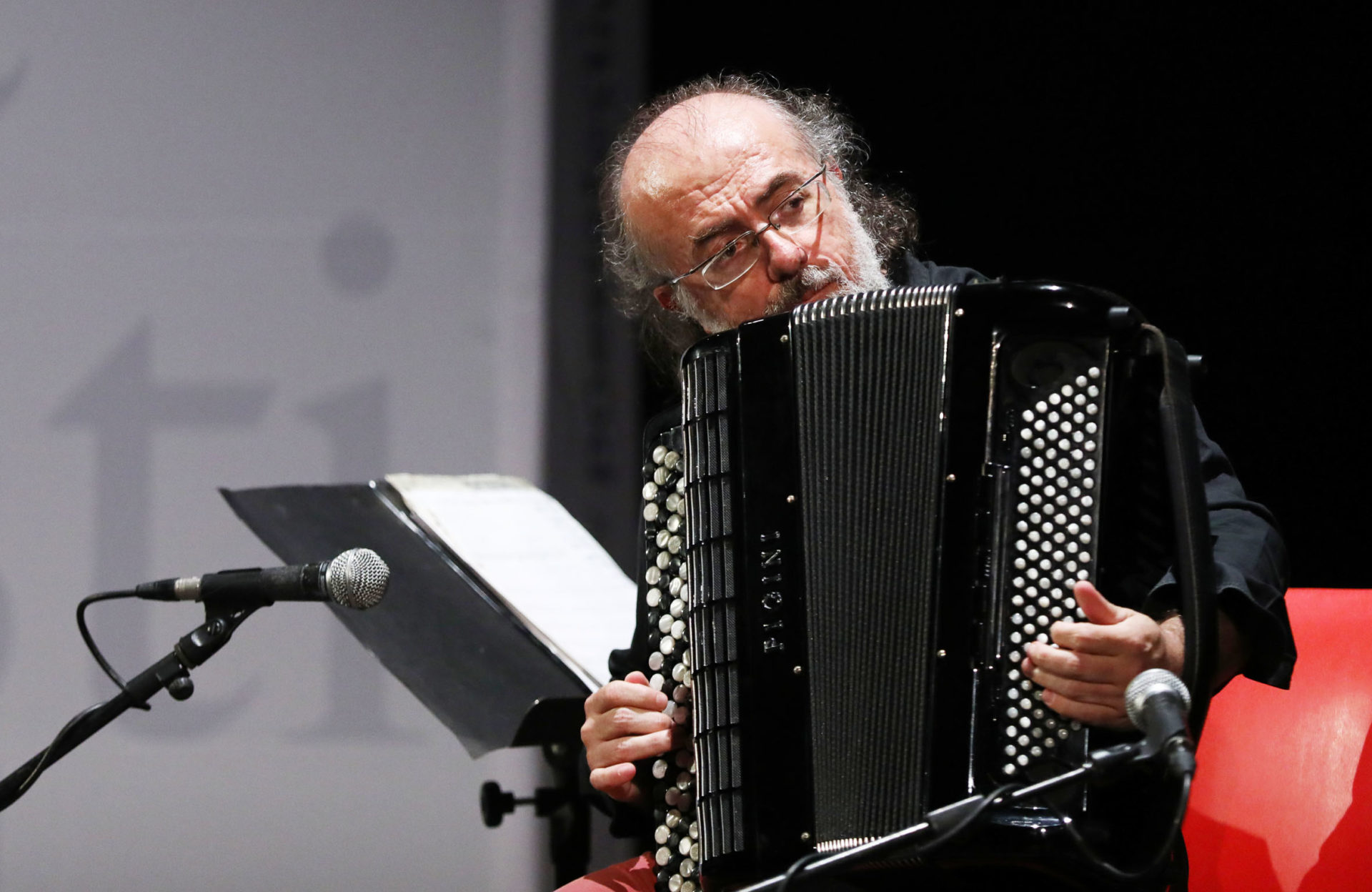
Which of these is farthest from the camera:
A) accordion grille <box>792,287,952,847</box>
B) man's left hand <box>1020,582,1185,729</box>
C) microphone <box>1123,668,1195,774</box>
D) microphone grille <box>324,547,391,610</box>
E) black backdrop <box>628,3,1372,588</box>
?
black backdrop <box>628,3,1372,588</box>

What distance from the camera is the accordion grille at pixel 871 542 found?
137 cm

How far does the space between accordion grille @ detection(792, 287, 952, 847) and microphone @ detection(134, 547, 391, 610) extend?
0.53m

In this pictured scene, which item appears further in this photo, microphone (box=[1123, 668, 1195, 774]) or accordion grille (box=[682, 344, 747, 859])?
accordion grille (box=[682, 344, 747, 859])

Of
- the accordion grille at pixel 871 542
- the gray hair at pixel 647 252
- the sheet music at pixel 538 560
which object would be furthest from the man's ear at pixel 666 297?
the accordion grille at pixel 871 542

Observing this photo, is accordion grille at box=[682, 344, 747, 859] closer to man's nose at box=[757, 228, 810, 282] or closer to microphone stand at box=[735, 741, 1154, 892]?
microphone stand at box=[735, 741, 1154, 892]

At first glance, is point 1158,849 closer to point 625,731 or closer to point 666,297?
point 625,731

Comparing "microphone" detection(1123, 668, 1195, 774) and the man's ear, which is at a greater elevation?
the man's ear

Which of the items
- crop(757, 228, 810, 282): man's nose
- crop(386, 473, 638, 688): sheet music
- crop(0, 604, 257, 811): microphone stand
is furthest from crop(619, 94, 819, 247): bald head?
crop(0, 604, 257, 811): microphone stand

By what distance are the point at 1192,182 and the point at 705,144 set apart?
100cm

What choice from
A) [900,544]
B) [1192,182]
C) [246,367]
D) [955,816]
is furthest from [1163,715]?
[246,367]

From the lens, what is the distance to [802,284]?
6.24ft

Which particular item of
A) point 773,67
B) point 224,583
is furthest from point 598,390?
point 224,583

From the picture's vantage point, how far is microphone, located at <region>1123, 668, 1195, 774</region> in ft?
3.27

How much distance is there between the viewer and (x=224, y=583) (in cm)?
155
